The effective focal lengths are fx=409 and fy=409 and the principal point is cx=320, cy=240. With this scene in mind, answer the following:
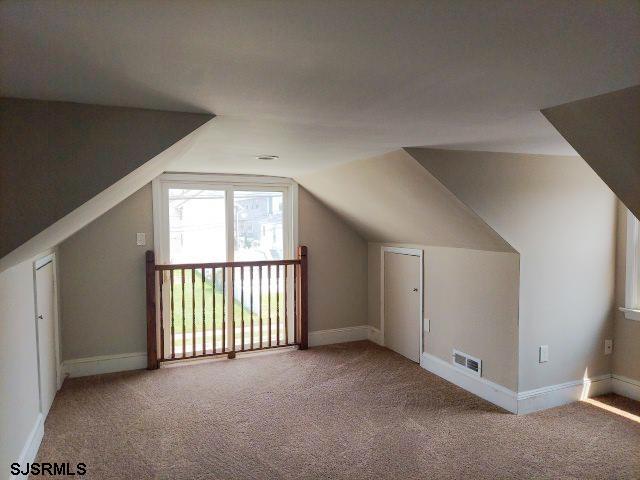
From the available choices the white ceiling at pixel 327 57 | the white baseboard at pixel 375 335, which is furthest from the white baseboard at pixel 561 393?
the white ceiling at pixel 327 57

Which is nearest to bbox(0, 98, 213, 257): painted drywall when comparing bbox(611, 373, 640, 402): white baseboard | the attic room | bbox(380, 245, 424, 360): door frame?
the attic room

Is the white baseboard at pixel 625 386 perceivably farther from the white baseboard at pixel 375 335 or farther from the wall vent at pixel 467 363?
the white baseboard at pixel 375 335

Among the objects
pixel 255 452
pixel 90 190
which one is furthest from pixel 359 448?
pixel 90 190

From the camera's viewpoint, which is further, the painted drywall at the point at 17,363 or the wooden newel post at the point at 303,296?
the wooden newel post at the point at 303,296

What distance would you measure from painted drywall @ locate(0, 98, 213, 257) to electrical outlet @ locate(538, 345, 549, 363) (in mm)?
3014

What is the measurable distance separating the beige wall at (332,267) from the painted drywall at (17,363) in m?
2.68

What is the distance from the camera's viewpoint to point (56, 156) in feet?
5.08

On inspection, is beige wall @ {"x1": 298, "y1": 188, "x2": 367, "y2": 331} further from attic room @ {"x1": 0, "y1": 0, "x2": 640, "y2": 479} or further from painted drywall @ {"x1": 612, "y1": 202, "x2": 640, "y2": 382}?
painted drywall @ {"x1": 612, "y1": 202, "x2": 640, "y2": 382}

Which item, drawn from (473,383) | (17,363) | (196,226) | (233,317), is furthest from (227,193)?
(473,383)

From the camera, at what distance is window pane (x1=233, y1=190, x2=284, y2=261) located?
444 centimetres

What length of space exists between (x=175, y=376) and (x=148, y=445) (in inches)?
47.3

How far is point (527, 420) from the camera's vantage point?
291cm

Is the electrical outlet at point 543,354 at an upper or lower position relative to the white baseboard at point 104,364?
upper

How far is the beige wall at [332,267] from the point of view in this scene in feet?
15.3
